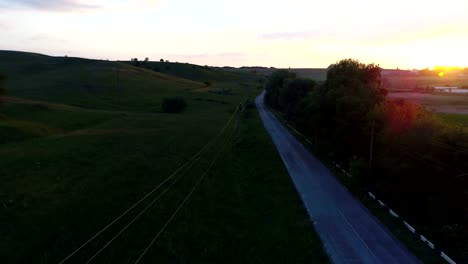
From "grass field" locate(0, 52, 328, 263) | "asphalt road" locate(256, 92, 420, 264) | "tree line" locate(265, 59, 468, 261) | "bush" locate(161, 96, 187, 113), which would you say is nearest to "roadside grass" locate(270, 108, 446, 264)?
"asphalt road" locate(256, 92, 420, 264)

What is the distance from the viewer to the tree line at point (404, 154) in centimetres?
2772

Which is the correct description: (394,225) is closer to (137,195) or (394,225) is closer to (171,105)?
(137,195)

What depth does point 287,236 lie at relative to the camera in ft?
86.8

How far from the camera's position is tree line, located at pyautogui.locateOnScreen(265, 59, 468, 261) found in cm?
2772

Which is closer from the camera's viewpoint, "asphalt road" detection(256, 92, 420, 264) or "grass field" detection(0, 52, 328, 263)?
"grass field" detection(0, 52, 328, 263)

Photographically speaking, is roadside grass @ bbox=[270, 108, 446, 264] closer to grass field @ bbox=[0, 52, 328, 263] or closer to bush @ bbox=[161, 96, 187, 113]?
grass field @ bbox=[0, 52, 328, 263]

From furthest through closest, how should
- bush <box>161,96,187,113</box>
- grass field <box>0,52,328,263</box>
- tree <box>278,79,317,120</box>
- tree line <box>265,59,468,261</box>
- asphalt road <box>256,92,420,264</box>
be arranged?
bush <box>161,96,187,113</box>
tree <box>278,79,317,120</box>
tree line <box>265,59,468,261</box>
asphalt road <box>256,92,420,264</box>
grass field <box>0,52,328,263</box>

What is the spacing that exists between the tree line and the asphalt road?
2.76m

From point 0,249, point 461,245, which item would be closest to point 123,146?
point 0,249

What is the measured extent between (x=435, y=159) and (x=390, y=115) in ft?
34.8

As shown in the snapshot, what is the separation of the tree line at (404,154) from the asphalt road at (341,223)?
9.07 feet

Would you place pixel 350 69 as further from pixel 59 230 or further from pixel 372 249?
pixel 59 230

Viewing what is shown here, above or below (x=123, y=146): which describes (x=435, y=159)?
above

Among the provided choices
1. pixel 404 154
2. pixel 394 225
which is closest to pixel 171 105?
pixel 404 154
